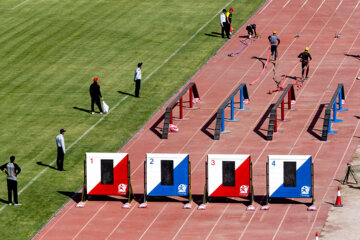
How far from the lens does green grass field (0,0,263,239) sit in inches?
1395

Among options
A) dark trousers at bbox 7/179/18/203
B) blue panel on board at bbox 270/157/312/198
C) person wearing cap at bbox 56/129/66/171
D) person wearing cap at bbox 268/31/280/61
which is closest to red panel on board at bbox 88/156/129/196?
dark trousers at bbox 7/179/18/203

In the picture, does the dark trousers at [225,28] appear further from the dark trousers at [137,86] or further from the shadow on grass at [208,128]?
the shadow on grass at [208,128]

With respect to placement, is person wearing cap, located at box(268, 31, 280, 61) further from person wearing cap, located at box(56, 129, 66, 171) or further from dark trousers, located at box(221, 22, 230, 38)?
person wearing cap, located at box(56, 129, 66, 171)

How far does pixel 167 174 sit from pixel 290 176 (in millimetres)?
3990

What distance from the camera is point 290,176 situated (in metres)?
31.1

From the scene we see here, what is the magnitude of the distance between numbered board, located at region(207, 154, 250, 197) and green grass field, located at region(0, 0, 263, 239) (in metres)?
5.25

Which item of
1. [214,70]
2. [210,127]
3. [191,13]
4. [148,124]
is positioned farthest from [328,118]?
[191,13]

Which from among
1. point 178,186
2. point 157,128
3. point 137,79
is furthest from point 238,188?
point 137,79

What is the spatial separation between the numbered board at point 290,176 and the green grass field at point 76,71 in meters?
7.19

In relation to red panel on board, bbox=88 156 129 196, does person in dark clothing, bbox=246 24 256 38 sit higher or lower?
higher

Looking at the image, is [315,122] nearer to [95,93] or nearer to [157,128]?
[157,128]

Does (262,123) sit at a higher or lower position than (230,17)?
lower

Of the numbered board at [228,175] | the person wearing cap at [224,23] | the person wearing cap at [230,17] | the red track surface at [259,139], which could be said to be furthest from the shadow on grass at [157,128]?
the person wearing cap at [230,17]

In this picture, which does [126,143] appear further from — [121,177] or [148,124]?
[121,177]
